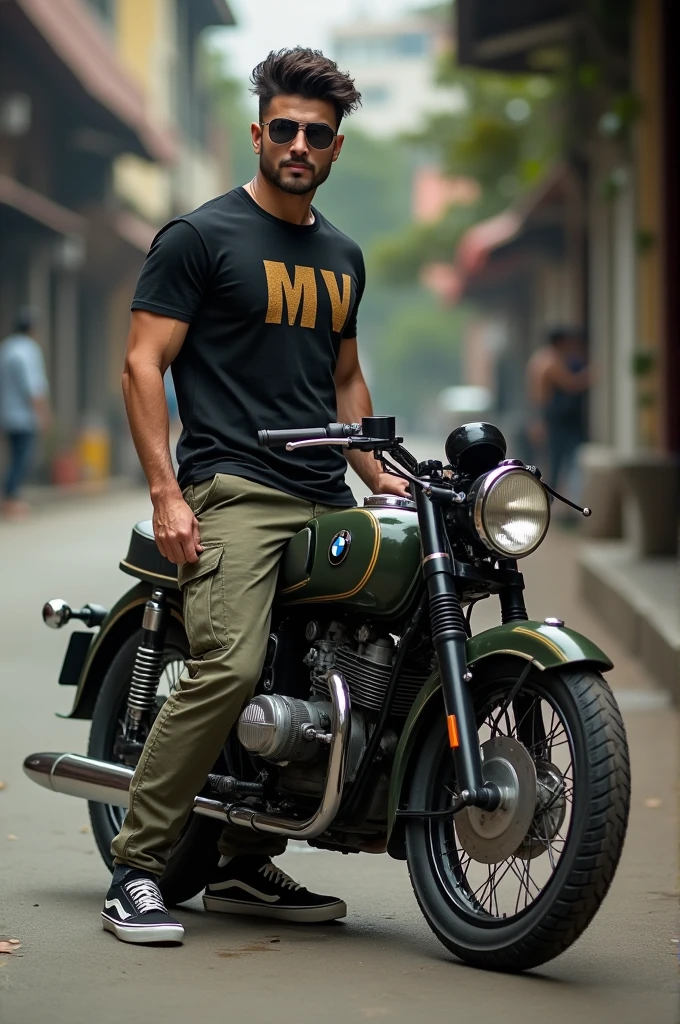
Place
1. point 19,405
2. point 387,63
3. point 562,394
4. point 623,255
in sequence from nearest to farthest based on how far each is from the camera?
point 623,255
point 562,394
point 19,405
point 387,63

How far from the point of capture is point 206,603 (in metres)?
4.39

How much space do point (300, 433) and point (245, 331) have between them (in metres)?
0.39

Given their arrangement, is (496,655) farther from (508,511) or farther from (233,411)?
(233,411)

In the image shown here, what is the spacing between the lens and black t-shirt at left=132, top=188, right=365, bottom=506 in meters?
4.45

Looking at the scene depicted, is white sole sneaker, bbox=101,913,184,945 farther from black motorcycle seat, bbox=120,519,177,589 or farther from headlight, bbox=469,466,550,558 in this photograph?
headlight, bbox=469,466,550,558

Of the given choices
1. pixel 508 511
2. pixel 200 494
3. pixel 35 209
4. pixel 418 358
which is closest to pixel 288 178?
pixel 200 494

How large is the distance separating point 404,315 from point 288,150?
9564 centimetres

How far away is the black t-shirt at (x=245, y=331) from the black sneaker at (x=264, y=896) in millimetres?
965

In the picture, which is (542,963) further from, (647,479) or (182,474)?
(647,479)

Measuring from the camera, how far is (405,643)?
4.22 m

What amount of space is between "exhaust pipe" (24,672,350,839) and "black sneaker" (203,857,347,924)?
232mm

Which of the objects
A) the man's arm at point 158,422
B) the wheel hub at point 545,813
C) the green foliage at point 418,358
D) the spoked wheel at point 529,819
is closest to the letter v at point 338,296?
the man's arm at point 158,422

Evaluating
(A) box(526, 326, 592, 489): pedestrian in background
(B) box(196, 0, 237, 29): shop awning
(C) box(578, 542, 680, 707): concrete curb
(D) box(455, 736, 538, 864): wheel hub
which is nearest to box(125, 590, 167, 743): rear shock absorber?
(D) box(455, 736, 538, 864): wheel hub

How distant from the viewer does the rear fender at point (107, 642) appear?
498cm
